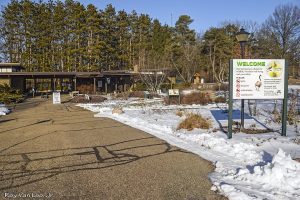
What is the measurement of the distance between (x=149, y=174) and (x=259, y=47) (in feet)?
141

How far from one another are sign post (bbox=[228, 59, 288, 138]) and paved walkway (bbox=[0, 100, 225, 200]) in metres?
2.86

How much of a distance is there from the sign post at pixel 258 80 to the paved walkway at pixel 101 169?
2.86m

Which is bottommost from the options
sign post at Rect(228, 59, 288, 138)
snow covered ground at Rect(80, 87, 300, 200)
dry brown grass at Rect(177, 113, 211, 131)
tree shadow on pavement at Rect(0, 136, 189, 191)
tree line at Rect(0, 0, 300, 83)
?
tree shadow on pavement at Rect(0, 136, 189, 191)

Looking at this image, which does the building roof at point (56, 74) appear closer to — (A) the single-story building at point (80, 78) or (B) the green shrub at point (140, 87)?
(A) the single-story building at point (80, 78)

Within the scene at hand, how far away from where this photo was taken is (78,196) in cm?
502

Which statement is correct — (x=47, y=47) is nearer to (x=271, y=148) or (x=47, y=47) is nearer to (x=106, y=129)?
(x=106, y=129)

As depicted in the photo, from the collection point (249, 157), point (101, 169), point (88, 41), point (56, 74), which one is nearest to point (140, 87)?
point (56, 74)

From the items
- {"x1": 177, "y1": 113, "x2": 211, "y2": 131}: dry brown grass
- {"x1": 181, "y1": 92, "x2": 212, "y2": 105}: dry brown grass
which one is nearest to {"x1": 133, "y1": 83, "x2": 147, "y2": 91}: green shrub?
{"x1": 181, "y1": 92, "x2": 212, "y2": 105}: dry brown grass

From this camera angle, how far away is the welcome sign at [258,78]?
10094 millimetres

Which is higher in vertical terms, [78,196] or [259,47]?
[259,47]

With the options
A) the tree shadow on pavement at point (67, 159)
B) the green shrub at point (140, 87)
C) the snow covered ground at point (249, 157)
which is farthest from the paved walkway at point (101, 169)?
the green shrub at point (140, 87)

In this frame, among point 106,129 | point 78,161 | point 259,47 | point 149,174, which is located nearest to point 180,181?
point 149,174

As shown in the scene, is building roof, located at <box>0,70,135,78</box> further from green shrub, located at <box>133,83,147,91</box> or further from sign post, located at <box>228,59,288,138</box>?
sign post, located at <box>228,59,288,138</box>

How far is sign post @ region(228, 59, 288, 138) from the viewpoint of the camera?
1007 centimetres
